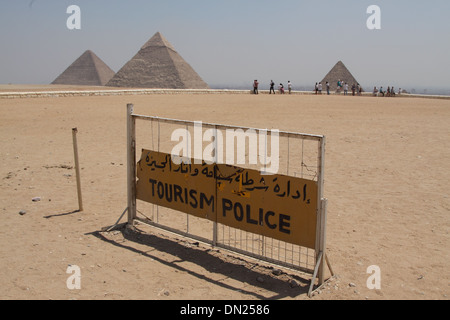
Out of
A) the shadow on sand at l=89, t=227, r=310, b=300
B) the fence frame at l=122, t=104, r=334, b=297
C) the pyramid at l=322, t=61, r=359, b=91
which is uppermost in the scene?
the pyramid at l=322, t=61, r=359, b=91

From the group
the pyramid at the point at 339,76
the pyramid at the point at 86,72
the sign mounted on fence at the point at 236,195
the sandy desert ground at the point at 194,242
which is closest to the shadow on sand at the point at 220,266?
the sandy desert ground at the point at 194,242

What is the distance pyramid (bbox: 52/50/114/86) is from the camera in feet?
303

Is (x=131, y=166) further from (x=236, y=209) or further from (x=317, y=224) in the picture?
(x=317, y=224)

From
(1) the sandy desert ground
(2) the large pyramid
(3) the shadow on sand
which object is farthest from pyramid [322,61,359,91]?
(3) the shadow on sand

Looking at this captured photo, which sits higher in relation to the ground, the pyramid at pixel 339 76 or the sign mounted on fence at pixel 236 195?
the pyramid at pixel 339 76

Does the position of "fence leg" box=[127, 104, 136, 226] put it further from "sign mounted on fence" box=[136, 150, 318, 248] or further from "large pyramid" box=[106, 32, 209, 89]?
"large pyramid" box=[106, 32, 209, 89]

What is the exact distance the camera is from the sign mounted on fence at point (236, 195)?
4801 mm

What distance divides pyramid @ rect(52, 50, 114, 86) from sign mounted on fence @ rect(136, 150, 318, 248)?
89.4 m

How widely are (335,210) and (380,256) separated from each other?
170 centimetres

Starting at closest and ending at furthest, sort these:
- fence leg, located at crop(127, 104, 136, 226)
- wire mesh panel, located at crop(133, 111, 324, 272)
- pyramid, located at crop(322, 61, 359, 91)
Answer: wire mesh panel, located at crop(133, 111, 324, 272)
fence leg, located at crop(127, 104, 136, 226)
pyramid, located at crop(322, 61, 359, 91)

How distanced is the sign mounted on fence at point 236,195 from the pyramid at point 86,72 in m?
89.4

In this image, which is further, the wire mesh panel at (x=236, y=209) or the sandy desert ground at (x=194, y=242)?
the wire mesh panel at (x=236, y=209)

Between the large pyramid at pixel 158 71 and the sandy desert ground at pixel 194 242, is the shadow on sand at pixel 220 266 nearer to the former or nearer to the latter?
the sandy desert ground at pixel 194 242
